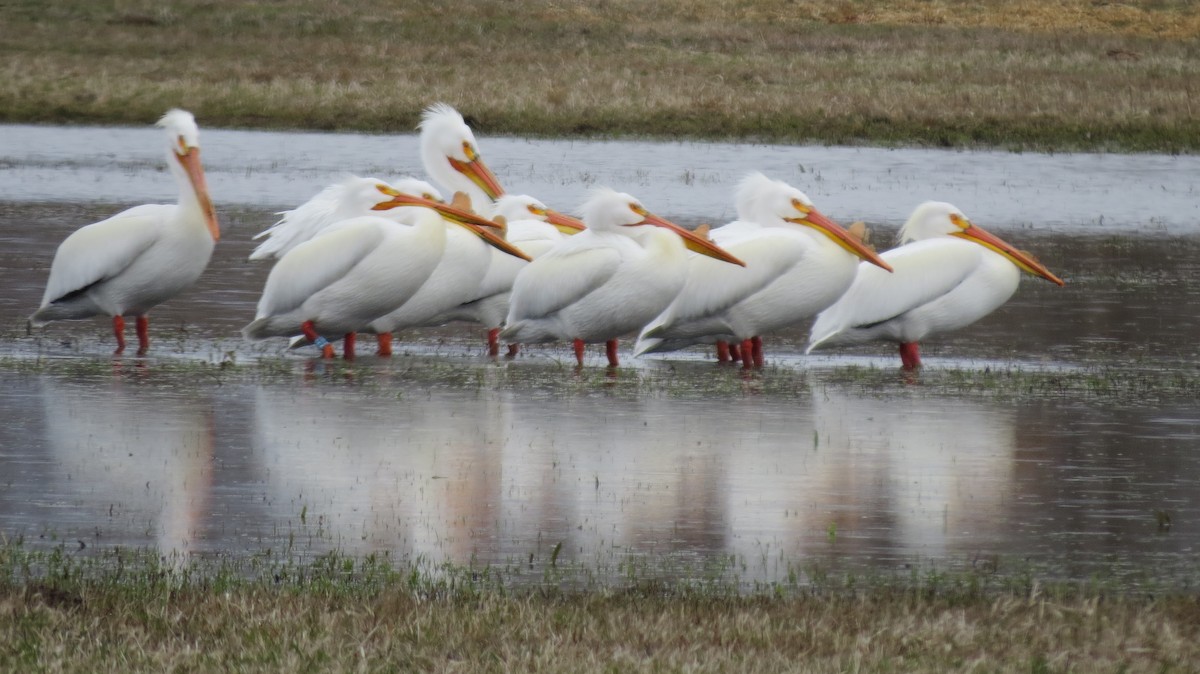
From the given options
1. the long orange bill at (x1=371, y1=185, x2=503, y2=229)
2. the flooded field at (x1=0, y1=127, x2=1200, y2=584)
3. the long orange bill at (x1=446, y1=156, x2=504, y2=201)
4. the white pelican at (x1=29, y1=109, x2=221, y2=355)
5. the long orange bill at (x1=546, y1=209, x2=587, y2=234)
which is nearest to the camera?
the flooded field at (x1=0, y1=127, x2=1200, y2=584)

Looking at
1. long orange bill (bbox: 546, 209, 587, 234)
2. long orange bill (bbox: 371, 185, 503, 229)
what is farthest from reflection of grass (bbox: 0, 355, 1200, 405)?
long orange bill (bbox: 546, 209, 587, 234)

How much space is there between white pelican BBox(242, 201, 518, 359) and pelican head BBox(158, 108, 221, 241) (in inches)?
27.1

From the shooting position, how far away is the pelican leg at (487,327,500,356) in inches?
431

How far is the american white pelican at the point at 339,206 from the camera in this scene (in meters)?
10.9

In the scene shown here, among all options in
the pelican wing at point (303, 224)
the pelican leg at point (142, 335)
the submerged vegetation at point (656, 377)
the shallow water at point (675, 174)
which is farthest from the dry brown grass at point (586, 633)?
the shallow water at point (675, 174)

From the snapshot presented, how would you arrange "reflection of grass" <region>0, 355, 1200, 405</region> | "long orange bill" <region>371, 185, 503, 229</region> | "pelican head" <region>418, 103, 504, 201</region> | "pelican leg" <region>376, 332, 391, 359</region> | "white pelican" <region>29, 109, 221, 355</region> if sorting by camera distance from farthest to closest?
"pelican head" <region>418, 103, 504, 201</region>, "long orange bill" <region>371, 185, 503, 229</region>, "pelican leg" <region>376, 332, 391, 359</region>, "white pelican" <region>29, 109, 221, 355</region>, "reflection of grass" <region>0, 355, 1200, 405</region>

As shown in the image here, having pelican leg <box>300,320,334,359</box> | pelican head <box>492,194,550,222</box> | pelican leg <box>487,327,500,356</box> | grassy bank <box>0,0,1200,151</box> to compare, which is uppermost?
grassy bank <box>0,0,1200,151</box>

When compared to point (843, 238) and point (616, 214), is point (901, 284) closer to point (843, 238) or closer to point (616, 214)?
point (843, 238)

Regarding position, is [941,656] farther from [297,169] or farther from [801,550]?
[297,169]

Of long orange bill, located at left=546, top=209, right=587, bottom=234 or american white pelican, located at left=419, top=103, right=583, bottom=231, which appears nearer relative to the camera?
long orange bill, located at left=546, top=209, right=587, bottom=234

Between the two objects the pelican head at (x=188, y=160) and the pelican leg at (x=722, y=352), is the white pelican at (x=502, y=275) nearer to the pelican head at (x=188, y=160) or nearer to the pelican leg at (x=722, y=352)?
the pelican leg at (x=722, y=352)

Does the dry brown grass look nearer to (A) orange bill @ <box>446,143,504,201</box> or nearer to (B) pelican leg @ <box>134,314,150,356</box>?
(B) pelican leg @ <box>134,314,150,356</box>

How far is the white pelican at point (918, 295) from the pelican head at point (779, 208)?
207 millimetres

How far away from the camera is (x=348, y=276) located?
33.1ft
